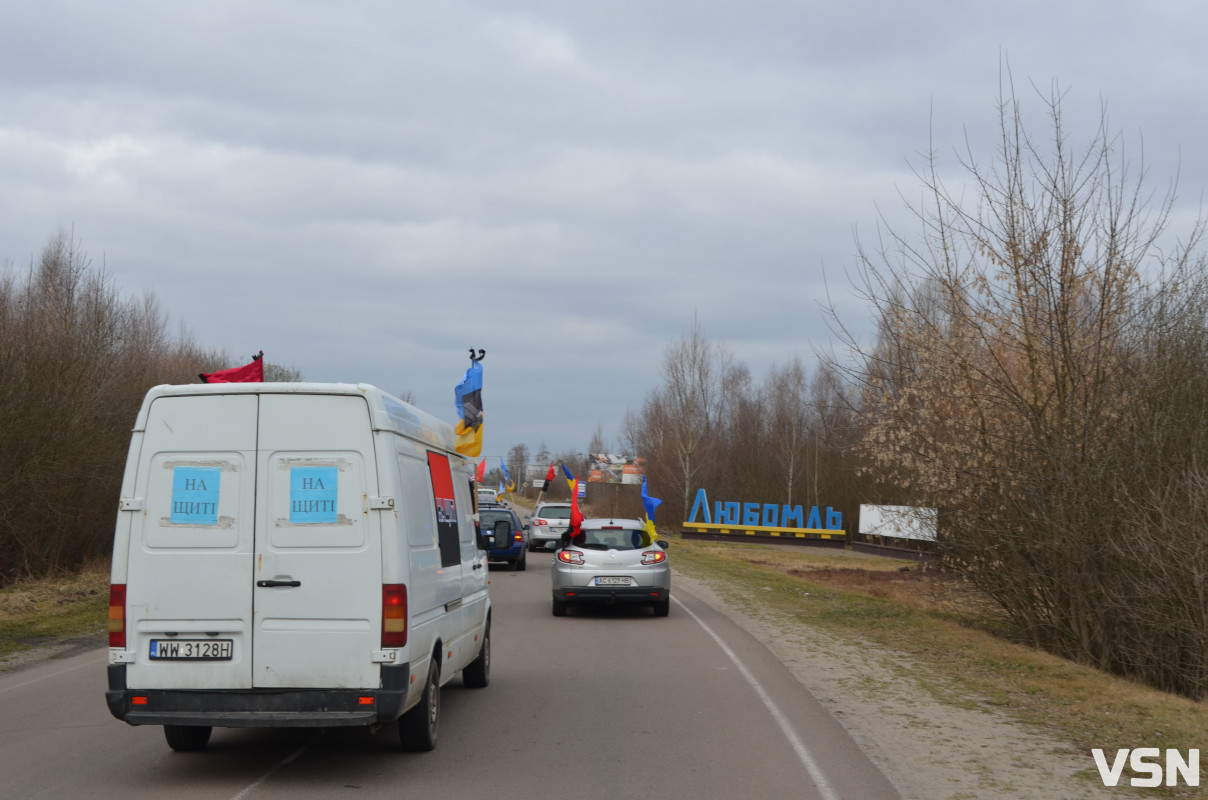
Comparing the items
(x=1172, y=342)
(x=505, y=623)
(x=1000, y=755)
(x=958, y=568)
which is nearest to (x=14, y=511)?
(x=505, y=623)

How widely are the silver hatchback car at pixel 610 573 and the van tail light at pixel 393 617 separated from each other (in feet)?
34.0

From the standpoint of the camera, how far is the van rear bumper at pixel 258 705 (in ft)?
21.2

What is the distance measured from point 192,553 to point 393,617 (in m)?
1.37

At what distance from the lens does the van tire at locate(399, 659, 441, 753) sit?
7.38m

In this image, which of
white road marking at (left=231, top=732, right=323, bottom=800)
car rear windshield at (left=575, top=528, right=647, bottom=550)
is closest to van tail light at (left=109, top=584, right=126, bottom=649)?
white road marking at (left=231, top=732, right=323, bottom=800)

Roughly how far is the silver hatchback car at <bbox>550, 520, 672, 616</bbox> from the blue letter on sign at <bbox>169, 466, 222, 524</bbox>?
10.5 meters

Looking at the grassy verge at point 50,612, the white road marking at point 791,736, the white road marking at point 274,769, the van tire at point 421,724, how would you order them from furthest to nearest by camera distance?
the grassy verge at point 50,612
the van tire at point 421,724
the white road marking at point 791,736
the white road marking at point 274,769

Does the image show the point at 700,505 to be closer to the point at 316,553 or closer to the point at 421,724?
the point at 421,724

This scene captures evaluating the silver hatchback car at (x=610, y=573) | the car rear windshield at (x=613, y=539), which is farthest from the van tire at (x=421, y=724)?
the car rear windshield at (x=613, y=539)

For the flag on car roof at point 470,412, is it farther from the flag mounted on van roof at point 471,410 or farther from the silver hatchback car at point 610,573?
the silver hatchback car at point 610,573

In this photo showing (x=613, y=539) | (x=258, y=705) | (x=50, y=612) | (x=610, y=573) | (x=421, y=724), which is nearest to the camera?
(x=258, y=705)

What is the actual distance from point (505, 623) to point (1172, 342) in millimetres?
10496

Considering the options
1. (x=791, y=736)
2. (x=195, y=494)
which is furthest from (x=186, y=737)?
(x=791, y=736)

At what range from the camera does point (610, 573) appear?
1702 cm
